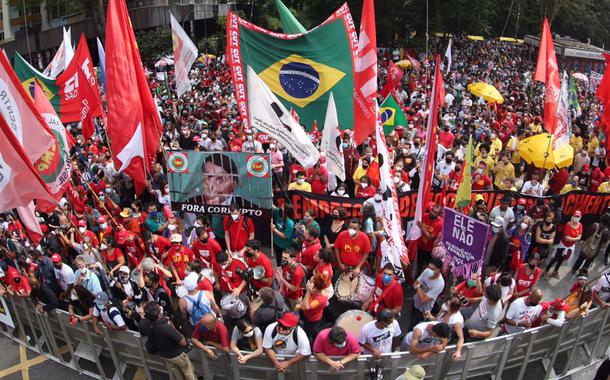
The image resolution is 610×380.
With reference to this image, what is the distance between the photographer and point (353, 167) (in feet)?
36.0

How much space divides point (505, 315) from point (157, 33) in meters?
34.2

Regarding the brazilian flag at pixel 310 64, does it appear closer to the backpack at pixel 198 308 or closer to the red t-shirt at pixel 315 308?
the red t-shirt at pixel 315 308

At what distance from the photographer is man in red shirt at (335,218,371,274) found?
22.4ft

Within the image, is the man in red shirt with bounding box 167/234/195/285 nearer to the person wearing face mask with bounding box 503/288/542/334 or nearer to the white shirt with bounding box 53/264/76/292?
the white shirt with bounding box 53/264/76/292

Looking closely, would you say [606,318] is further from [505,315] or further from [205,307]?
[205,307]

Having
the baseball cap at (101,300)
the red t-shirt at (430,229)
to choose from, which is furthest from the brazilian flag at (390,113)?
the baseball cap at (101,300)

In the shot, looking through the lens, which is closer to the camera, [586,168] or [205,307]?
[205,307]

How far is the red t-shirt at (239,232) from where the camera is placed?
7.39 meters

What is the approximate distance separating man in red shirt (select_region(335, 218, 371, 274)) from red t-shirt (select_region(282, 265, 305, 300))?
75cm

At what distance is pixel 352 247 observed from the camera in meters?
6.85

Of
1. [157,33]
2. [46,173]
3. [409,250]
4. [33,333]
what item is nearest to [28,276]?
[33,333]

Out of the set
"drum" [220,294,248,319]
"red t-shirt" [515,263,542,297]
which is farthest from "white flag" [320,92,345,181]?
"drum" [220,294,248,319]

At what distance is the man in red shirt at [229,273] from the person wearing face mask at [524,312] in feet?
11.0

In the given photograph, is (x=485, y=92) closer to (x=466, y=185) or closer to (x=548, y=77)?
(x=548, y=77)
